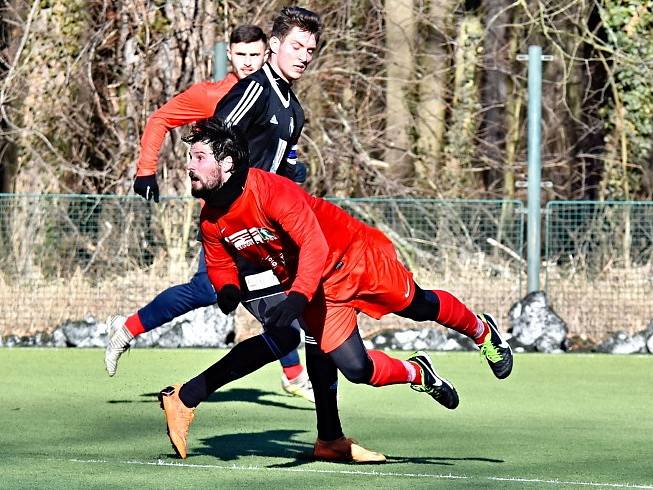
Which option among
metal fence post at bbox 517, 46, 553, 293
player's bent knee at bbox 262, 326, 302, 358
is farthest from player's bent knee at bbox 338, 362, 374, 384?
metal fence post at bbox 517, 46, 553, 293

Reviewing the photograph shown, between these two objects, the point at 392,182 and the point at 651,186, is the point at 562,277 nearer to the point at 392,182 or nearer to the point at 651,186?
the point at 392,182

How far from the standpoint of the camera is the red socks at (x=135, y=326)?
30.6ft

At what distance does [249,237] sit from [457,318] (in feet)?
4.22

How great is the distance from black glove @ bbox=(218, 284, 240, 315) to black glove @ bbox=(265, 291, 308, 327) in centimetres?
45

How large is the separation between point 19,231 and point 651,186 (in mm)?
11288

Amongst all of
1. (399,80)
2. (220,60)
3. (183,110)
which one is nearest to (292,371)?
(183,110)

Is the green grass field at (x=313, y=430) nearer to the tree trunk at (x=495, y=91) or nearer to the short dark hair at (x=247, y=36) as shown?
the short dark hair at (x=247, y=36)

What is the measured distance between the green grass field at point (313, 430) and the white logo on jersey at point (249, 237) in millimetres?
962

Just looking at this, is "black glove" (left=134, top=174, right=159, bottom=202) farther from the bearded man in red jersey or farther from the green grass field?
the green grass field

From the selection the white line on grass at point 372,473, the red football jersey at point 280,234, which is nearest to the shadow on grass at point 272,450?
the white line on grass at point 372,473

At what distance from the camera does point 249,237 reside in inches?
266

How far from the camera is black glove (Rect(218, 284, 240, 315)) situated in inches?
270

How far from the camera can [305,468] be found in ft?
22.8

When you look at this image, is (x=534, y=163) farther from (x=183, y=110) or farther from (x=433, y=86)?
(x=433, y=86)
